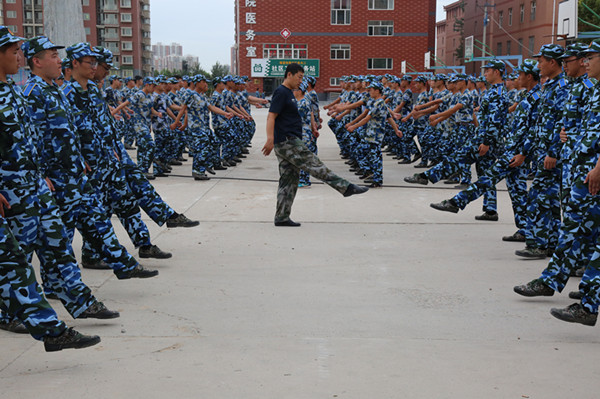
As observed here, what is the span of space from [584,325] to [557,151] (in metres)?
1.92

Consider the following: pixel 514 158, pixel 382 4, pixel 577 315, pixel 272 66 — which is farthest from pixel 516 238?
pixel 382 4

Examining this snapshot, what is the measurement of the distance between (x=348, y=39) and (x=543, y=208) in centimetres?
5823

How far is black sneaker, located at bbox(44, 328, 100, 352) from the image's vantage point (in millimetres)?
4078

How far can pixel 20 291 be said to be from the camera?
3.96 meters

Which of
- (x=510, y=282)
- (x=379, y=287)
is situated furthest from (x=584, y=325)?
(x=379, y=287)

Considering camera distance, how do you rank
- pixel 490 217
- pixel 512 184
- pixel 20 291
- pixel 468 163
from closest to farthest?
pixel 20 291 < pixel 512 184 < pixel 468 163 < pixel 490 217

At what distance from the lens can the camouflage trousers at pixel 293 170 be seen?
8.31 m

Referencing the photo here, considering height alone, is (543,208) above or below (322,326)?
above

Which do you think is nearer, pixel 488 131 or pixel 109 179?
pixel 109 179

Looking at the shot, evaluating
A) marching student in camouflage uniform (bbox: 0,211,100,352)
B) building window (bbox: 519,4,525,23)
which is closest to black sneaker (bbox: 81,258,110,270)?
marching student in camouflage uniform (bbox: 0,211,100,352)

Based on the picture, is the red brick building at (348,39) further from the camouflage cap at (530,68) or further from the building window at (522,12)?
the camouflage cap at (530,68)

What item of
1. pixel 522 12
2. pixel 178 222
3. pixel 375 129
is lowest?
pixel 178 222

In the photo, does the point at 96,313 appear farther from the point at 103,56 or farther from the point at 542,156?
the point at 542,156

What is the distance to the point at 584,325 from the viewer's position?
494 cm
